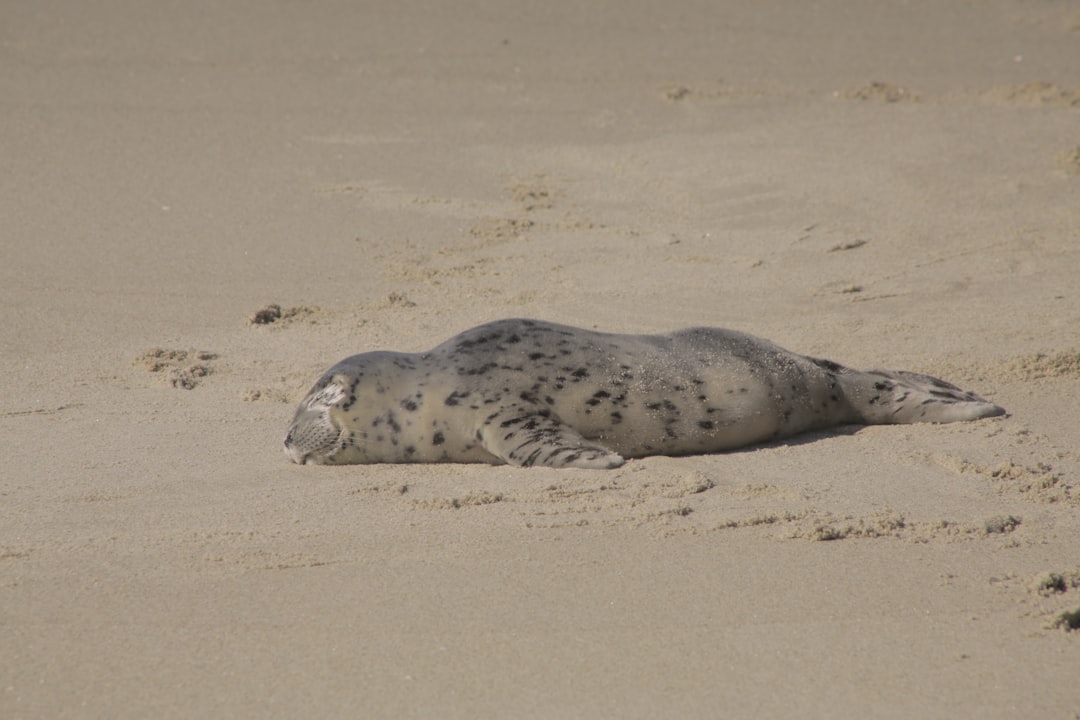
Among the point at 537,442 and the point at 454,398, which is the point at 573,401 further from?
the point at 454,398

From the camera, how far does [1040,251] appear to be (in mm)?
6551

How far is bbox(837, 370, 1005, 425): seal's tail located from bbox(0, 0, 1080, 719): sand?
12cm

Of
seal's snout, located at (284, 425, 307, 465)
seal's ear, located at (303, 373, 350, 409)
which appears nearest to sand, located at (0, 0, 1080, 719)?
seal's snout, located at (284, 425, 307, 465)

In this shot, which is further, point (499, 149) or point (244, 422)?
point (499, 149)

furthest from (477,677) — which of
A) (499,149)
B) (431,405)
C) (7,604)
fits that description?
(499,149)

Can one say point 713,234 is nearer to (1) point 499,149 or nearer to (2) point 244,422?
(1) point 499,149

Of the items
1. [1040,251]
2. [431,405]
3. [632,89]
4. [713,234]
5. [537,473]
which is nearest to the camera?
[537,473]

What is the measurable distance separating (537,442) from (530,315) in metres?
1.82

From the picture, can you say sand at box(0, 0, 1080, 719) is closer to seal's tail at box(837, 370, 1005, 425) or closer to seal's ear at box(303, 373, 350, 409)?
seal's tail at box(837, 370, 1005, 425)

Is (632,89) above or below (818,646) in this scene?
above

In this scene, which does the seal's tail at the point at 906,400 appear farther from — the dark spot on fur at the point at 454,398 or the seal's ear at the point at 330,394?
the seal's ear at the point at 330,394

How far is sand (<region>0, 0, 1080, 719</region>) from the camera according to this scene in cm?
304

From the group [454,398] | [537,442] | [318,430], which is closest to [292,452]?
[318,430]

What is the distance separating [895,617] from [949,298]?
10.9 feet
